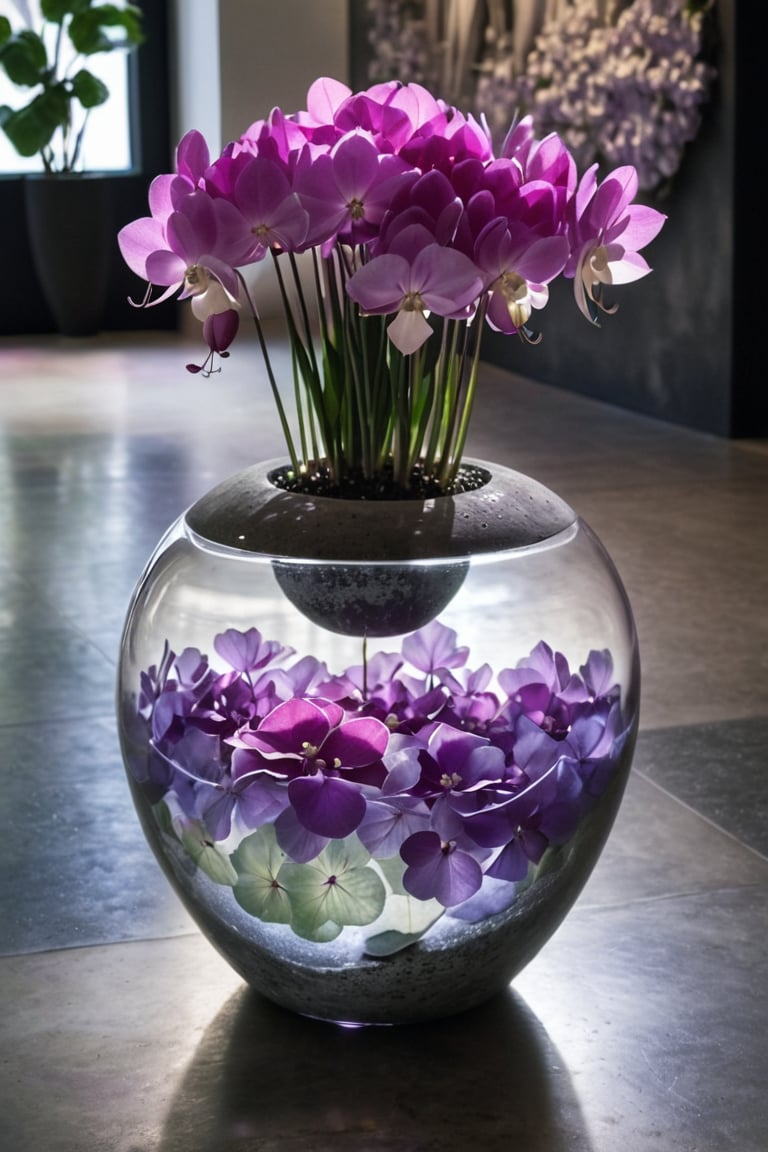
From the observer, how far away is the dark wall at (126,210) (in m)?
7.84

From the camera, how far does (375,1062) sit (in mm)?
1563

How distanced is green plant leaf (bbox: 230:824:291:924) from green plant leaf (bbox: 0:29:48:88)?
644 centimetres

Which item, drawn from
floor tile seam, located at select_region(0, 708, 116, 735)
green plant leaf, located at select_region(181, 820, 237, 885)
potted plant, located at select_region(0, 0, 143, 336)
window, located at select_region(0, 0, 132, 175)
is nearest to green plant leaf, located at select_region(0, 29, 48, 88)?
potted plant, located at select_region(0, 0, 143, 336)

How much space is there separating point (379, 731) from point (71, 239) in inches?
252

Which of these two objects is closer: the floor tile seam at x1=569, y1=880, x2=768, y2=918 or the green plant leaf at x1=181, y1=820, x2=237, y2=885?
the green plant leaf at x1=181, y1=820, x2=237, y2=885

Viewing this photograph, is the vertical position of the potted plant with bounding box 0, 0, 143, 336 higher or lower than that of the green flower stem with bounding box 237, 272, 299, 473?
lower

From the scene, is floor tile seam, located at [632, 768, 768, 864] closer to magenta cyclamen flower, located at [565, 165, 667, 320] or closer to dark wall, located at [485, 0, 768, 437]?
magenta cyclamen flower, located at [565, 165, 667, 320]

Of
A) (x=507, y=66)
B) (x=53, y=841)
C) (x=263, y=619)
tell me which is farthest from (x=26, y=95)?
(x=263, y=619)

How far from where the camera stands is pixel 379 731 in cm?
144

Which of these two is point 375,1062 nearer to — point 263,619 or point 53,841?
point 263,619

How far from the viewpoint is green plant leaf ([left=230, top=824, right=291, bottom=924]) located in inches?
57.5

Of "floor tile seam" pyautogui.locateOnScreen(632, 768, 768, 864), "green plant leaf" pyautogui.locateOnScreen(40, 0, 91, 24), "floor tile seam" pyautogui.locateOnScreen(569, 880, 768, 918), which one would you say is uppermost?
"green plant leaf" pyautogui.locateOnScreen(40, 0, 91, 24)

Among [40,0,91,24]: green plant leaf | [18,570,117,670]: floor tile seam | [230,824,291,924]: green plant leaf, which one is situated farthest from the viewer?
[40,0,91,24]: green plant leaf

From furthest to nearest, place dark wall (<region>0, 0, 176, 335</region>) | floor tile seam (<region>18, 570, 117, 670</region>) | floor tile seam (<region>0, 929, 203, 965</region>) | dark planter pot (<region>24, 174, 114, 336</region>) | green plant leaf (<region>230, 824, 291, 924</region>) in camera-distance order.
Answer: dark wall (<region>0, 0, 176, 335</region>) → dark planter pot (<region>24, 174, 114, 336</region>) → floor tile seam (<region>18, 570, 117, 670</region>) → floor tile seam (<region>0, 929, 203, 965</region>) → green plant leaf (<region>230, 824, 291, 924</region>)
